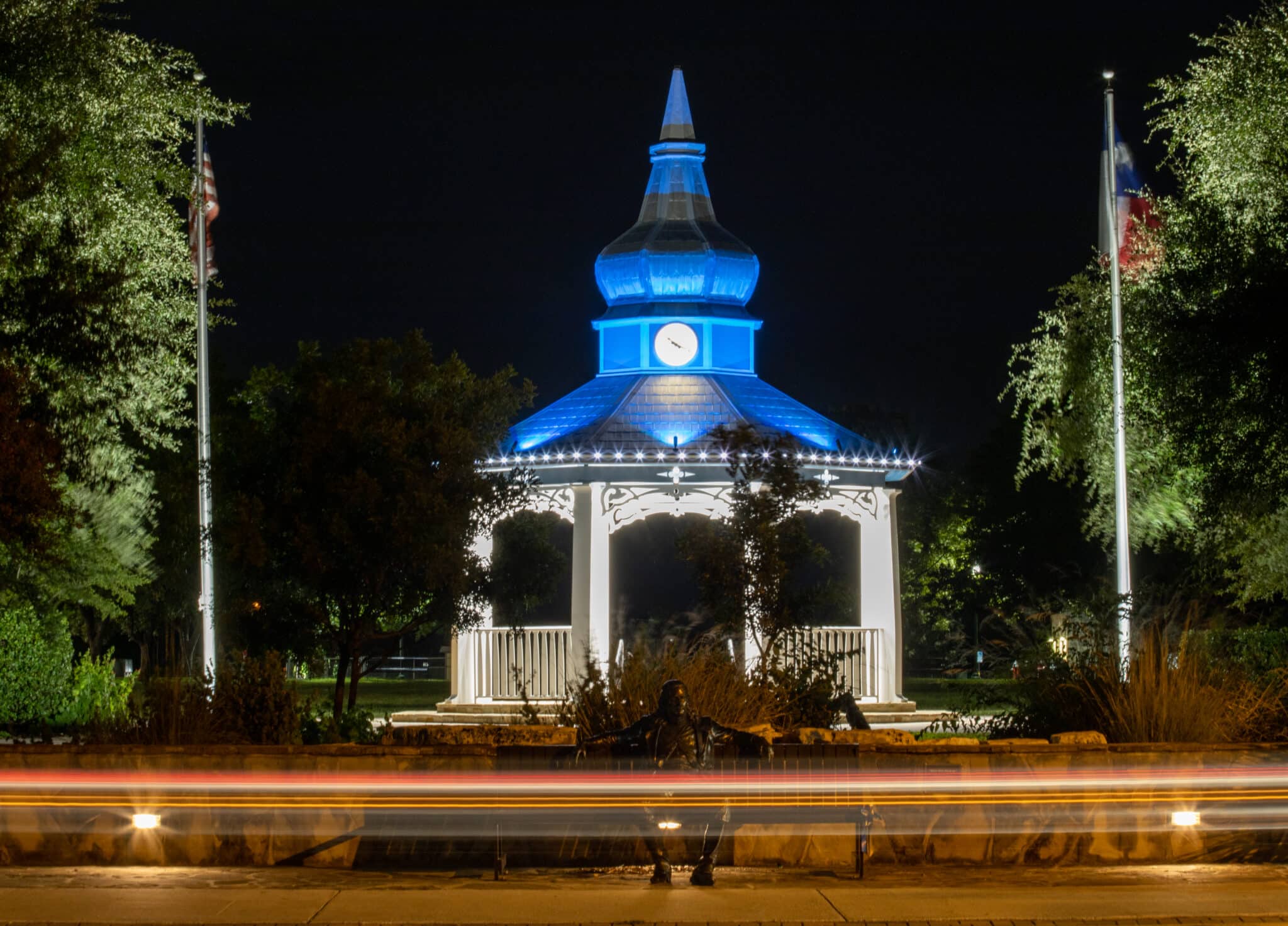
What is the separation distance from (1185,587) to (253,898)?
1548 cm

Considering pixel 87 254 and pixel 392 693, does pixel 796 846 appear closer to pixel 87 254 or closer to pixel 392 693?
pixel 87 254

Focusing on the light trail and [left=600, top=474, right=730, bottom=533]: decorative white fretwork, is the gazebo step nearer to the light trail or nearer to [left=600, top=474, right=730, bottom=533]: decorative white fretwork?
[left=600, top=474, right=730, bottom=533]: decorative white fretwork

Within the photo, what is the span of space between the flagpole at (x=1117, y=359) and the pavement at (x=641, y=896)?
12747 millimetres

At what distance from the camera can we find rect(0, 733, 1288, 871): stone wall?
545 inches

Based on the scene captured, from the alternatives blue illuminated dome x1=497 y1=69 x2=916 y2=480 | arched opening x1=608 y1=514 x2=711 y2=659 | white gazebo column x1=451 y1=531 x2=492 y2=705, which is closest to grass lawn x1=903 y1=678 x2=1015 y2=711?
blue illuminated dome x1=497 y1=69 x2=916 y2=480

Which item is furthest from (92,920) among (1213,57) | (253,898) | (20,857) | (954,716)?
(1213,57)

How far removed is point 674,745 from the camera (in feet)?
43.8

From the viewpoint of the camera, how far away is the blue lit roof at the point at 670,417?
102ft

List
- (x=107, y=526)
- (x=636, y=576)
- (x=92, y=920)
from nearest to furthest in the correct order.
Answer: (x=92, y=920) → (x=107, y=526) → (x=636, y=576)

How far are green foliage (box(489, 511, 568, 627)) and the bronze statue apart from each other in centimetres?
1306

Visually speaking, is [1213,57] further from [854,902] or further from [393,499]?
[854,902]

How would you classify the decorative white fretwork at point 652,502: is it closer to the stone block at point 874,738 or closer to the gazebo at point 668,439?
the gazebo at point 668,439

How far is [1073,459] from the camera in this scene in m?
29.1

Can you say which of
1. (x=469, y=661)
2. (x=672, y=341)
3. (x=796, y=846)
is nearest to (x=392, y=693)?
(x=469, y=661)
